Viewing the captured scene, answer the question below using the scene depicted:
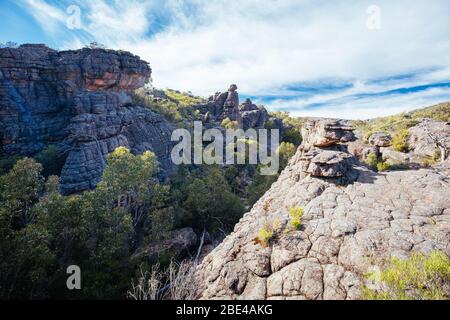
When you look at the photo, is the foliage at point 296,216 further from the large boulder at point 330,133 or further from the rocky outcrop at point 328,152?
the large boulder at point 330,133

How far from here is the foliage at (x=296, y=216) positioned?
11.6 m

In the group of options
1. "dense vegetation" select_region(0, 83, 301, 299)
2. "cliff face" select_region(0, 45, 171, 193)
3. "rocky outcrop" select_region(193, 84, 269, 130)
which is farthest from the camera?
"rocky outcrop" select_region(193, 84, 269, 130)

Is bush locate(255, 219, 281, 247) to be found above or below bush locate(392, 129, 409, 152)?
below

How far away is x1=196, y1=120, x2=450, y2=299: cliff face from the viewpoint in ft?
29.5

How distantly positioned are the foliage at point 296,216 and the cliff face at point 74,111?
2564cm

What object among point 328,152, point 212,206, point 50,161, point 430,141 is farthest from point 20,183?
point 430,141

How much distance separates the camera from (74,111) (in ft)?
112

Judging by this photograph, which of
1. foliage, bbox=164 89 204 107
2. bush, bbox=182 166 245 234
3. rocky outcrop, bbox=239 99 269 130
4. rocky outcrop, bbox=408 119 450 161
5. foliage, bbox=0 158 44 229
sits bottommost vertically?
bush, bbox=182 166 245 234

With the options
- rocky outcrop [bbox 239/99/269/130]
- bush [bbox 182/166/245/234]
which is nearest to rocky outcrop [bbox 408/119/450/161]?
bush [bbox 182/166/245/234]

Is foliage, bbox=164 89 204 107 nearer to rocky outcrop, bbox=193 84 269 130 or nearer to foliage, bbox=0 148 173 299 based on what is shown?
rocky outcrop, bbox=193 84 269 130

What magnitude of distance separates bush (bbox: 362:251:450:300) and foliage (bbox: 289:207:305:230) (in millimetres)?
4529

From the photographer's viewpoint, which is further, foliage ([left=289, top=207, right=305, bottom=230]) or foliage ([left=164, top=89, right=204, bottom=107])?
foliage ([left=164, top=89, right=204, bottom=107])
